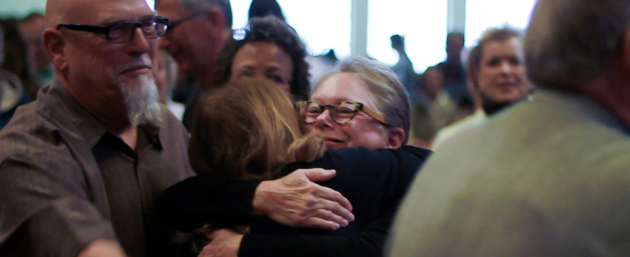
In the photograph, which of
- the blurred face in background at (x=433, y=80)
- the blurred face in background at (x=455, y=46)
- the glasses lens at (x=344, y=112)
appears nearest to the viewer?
the glasses lens at (x=344, y=112)

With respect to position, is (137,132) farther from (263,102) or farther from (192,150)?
(263,102)

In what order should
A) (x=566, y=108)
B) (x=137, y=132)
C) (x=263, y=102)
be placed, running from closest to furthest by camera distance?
(x=566, y=108) → (x=263, y=102) → (x=137, y=132)

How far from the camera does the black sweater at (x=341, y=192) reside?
1420mm

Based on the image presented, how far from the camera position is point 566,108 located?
93 centimetres

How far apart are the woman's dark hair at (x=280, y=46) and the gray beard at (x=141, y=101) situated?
0.59 metres

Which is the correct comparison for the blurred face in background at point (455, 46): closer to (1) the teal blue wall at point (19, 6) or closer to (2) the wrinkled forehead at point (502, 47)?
(2) the wrinkled forehead at point (502, 47)

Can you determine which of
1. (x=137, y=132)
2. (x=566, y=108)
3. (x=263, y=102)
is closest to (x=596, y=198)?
(x=566, y=108)

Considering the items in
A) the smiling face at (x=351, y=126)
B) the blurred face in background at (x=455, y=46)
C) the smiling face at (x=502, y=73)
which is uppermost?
the smiling face at (x=351, y=126)

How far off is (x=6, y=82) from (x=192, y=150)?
2.01 m

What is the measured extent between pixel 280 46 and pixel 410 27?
14.1 feet

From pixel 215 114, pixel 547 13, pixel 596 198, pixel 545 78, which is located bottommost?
pixel 215 114

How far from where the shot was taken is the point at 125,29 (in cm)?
174

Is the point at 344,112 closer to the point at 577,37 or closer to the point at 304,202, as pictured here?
the point at 304,202

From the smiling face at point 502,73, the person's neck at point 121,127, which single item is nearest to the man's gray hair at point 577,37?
the person's neck at point 121,127
